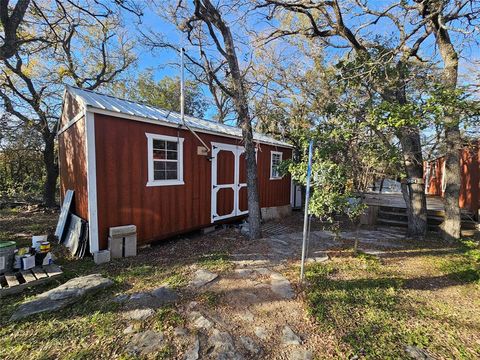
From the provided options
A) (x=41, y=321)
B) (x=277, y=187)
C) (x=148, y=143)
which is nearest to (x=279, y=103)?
(x=277, y=187)

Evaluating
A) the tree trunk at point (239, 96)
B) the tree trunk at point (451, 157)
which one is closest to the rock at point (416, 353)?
the tree trunk at point (239, 96)

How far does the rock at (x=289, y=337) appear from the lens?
2.32 metres

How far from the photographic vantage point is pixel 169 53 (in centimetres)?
803

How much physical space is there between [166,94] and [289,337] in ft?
63.7

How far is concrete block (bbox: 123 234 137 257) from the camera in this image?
4586mm

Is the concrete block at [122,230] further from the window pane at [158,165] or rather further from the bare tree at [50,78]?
the bare tree at [50,78]

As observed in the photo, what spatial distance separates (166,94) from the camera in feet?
61.0

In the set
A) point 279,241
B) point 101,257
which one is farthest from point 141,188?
point 279,241

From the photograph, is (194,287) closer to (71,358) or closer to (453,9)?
(71,358)

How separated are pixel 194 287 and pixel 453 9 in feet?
23.1

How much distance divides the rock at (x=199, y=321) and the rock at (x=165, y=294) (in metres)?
0.44

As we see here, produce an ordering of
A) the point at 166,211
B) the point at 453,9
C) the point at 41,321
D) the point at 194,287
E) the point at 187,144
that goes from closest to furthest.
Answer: the point at 41,321
the point at 194,287
the point at 453,9
the point at 166,211
the point at 187,144

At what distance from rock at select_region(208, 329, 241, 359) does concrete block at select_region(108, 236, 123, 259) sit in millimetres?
2927

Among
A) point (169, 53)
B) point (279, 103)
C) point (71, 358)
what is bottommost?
point (71, 358)
